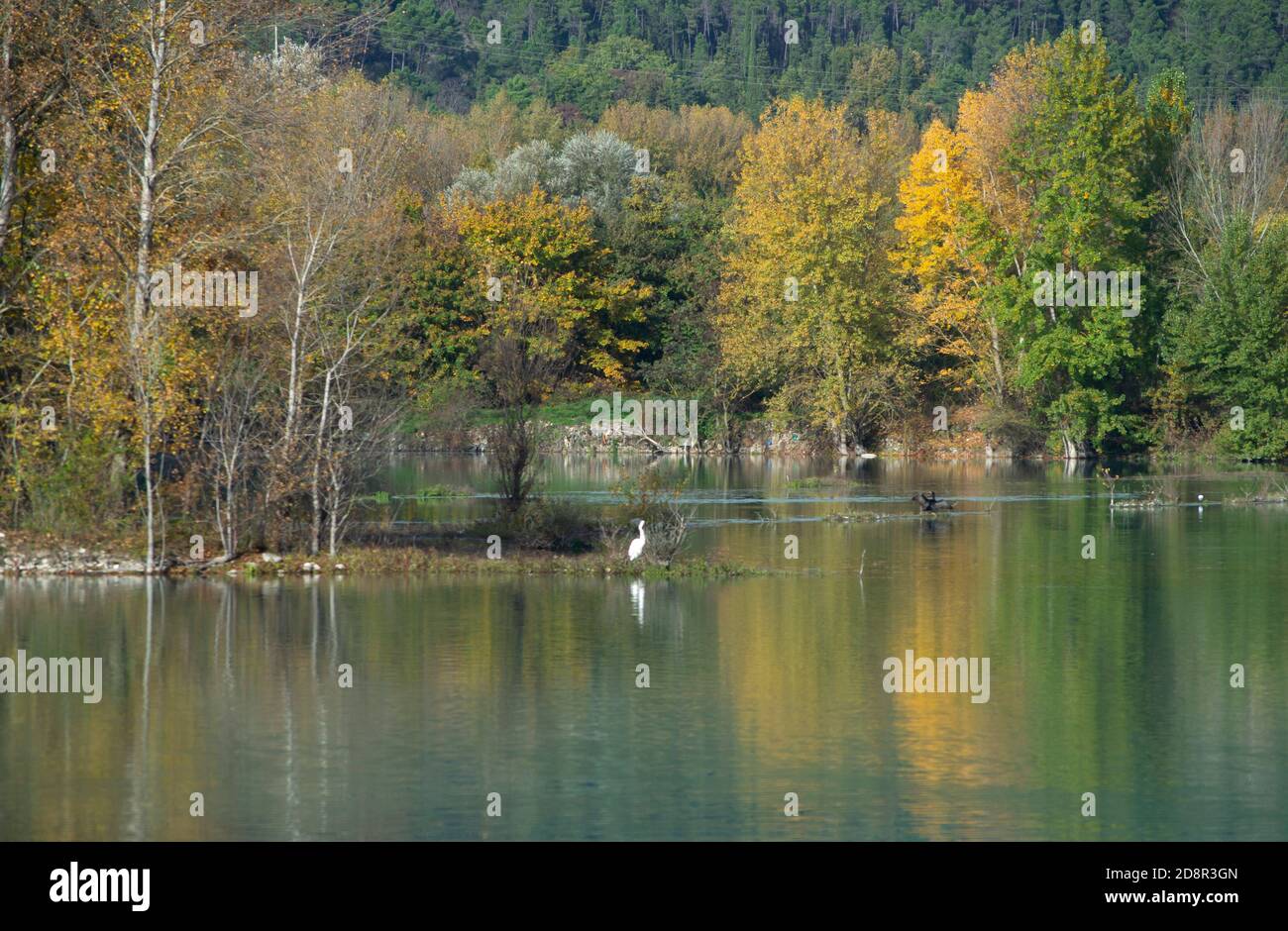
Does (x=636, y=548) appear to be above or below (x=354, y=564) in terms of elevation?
above

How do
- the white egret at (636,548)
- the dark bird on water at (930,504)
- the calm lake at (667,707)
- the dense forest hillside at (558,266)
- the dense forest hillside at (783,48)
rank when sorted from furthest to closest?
the dense forest hillside at (783,48) < the dark bird on water at (930,504) < the dense forest hillside at (558,266) < the white egret at (636,548) < the calm lake at (667,707)

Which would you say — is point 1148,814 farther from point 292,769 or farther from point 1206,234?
point 1206,234

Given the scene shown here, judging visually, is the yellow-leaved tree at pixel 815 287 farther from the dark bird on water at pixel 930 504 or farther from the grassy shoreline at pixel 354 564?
the grassy shoreline at pixel 354 564

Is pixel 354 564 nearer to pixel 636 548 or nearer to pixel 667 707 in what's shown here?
pixel 636 548

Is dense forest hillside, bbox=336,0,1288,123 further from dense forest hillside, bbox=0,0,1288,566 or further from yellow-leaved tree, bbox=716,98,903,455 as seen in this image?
yellow-leaved tree, bbox=716,98,903,455

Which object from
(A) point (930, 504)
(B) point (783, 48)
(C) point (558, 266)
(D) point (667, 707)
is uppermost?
(B) point (783, 48)

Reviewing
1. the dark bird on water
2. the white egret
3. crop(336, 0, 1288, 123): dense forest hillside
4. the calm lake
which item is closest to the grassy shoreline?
the white egret

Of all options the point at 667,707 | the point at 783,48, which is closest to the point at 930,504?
the point at 667,707

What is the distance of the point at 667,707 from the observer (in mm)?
19047

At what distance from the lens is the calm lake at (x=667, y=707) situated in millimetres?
14828

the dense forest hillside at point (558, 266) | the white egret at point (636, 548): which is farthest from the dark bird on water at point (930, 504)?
the white egret at point (636, 548)

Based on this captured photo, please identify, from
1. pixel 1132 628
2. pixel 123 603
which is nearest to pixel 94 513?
pixel 123 603

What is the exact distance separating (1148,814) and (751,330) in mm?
57779

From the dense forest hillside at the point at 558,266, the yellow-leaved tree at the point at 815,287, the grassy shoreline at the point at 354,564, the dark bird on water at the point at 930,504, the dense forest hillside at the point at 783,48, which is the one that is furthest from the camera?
the dense forest hillside at the point at 783,48
